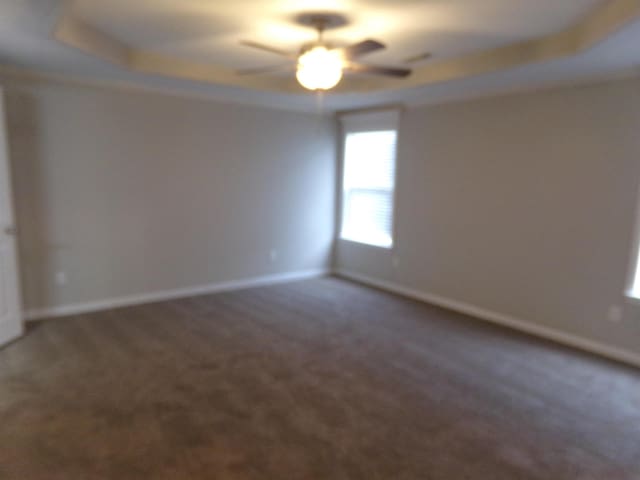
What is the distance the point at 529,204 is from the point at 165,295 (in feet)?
12.7

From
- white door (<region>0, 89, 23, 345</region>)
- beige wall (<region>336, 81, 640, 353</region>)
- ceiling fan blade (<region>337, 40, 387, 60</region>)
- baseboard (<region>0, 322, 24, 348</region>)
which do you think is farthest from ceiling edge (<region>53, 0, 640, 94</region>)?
baseboard (<region>0, 322, 24, 348</region>)

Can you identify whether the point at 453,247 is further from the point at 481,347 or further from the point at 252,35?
the point at 252,35

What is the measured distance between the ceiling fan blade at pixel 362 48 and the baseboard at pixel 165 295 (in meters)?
3.32

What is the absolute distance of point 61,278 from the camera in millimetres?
4270

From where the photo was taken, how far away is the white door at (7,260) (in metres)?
3.41

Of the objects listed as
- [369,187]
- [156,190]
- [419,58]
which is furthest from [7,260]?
[369,187]

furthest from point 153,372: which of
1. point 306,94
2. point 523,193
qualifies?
point 523,193

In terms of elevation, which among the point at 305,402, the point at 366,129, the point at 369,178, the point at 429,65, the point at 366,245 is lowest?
the point at 305,402

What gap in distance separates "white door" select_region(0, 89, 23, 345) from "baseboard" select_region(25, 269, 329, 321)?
53cm

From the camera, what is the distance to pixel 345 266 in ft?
20.2

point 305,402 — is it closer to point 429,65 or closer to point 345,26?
point 345,26

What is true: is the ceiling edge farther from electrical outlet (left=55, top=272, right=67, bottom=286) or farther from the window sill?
electrical outlet (left=55, top=272, right=67, bottom=286)

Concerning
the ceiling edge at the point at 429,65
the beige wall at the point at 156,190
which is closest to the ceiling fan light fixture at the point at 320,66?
the ceiling edge at the point at 429,65

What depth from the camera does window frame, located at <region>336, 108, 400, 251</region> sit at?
5277mm
